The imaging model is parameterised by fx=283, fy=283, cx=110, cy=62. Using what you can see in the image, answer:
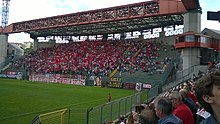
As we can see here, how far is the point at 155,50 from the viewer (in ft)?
158

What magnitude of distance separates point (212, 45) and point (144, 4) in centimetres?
1194

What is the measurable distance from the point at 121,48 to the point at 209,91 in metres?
50.8

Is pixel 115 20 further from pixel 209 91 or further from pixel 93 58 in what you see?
pixel 209 91

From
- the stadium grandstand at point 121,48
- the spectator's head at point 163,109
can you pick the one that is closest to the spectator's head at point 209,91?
the spectator's head at point 163,109

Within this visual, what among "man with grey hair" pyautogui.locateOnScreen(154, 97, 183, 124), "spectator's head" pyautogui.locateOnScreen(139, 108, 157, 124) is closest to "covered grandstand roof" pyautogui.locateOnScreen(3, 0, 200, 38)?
"man with grey hair" pyautogui.locateOnScreen(154, 97, 183, 124)

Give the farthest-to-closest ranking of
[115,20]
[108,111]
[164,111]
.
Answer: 1. [115,20]
2. [108,111]
3. [164,111]

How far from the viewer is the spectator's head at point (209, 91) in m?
2.38

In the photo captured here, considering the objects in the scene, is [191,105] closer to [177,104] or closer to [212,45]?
[177,104]

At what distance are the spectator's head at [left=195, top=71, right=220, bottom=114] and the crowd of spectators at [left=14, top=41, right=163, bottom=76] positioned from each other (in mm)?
39351

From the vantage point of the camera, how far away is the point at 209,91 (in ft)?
7.88

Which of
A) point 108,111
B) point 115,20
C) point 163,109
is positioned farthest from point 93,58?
point 163,109

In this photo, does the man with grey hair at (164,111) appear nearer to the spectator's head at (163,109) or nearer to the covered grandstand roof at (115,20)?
the spectator's head at (163,109)

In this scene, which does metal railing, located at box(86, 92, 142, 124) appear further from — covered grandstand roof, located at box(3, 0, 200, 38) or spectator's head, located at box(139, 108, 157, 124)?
covered grandstand roof, located at box(3, 0, 200, 38)

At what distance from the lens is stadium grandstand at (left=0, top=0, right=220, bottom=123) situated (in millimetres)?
35375
